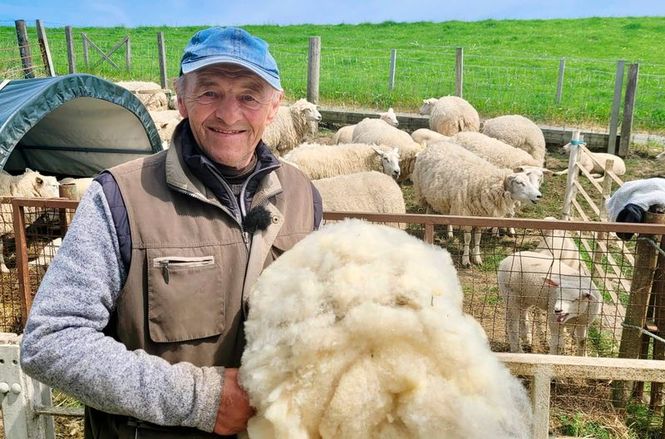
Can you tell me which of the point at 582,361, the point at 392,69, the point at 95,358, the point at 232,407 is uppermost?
the point at 392,69

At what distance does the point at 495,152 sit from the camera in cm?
933

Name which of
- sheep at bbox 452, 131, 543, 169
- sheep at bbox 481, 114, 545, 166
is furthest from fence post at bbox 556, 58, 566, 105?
sheep at bbox 452, 131, 543, 169

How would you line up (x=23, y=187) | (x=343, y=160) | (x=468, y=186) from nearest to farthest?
1. (x=23, y=187)
2. (x=468, y=186)
3. (x=343, y=160)

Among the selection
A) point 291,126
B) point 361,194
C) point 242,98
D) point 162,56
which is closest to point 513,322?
point 361,194

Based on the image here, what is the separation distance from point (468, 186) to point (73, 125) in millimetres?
A: 5632

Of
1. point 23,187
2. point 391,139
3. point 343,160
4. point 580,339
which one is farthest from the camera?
point 391,139

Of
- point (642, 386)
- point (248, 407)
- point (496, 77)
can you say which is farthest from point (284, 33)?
point (248, 407)

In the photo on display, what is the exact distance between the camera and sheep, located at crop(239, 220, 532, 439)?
1.09m

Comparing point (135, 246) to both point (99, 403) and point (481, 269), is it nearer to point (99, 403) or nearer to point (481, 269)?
point (99, 403)

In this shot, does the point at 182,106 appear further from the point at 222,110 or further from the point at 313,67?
the point at 313,67

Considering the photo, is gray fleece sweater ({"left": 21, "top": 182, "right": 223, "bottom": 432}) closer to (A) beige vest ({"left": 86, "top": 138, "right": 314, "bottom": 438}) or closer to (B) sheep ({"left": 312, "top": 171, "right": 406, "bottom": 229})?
(A) beige vest ({"left": 86, "top": 138, "right": 314, "bottom": 438})

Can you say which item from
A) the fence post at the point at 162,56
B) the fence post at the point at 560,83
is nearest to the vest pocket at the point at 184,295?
the fence post at the point at 560,83

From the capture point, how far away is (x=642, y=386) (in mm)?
4090

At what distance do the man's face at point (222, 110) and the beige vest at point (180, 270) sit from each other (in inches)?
3.8
